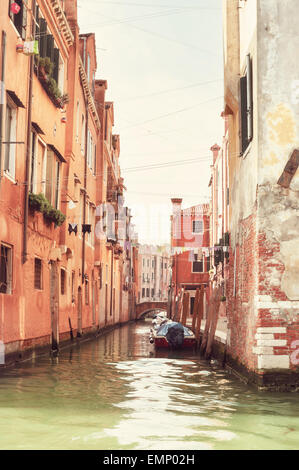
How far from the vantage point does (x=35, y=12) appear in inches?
503

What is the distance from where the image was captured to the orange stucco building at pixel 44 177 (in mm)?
10953

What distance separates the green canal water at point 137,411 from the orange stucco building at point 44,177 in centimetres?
163

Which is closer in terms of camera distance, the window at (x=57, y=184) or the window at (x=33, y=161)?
the window at (x=33, y=161)

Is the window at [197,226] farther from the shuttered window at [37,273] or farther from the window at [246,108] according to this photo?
the window at [246,108]

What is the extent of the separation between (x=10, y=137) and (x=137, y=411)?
6056 mm

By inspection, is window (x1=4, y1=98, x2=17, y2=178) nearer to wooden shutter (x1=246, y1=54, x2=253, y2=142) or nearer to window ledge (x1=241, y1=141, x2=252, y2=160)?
window ledge (x1=241, y1=141, x2=252, y2=160)

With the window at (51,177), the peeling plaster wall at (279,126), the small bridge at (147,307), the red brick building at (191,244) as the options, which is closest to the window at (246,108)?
the peeling plaster wall at (279,126)

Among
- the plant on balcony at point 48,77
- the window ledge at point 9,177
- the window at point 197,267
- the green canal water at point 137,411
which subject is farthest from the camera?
the window at point 197,267

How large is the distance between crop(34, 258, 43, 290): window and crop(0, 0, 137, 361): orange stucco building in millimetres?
24

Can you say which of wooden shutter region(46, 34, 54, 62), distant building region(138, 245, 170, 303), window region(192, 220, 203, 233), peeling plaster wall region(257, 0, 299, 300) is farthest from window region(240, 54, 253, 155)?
distant building region(138, 245, 170, 303)

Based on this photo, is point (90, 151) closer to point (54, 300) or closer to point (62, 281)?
point (62, 281)

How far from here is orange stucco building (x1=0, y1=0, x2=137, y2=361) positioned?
35.9 ft

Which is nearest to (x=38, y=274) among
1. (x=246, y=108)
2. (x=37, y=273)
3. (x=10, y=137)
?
(x=37, y=273)

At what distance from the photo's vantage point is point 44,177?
14383mm
